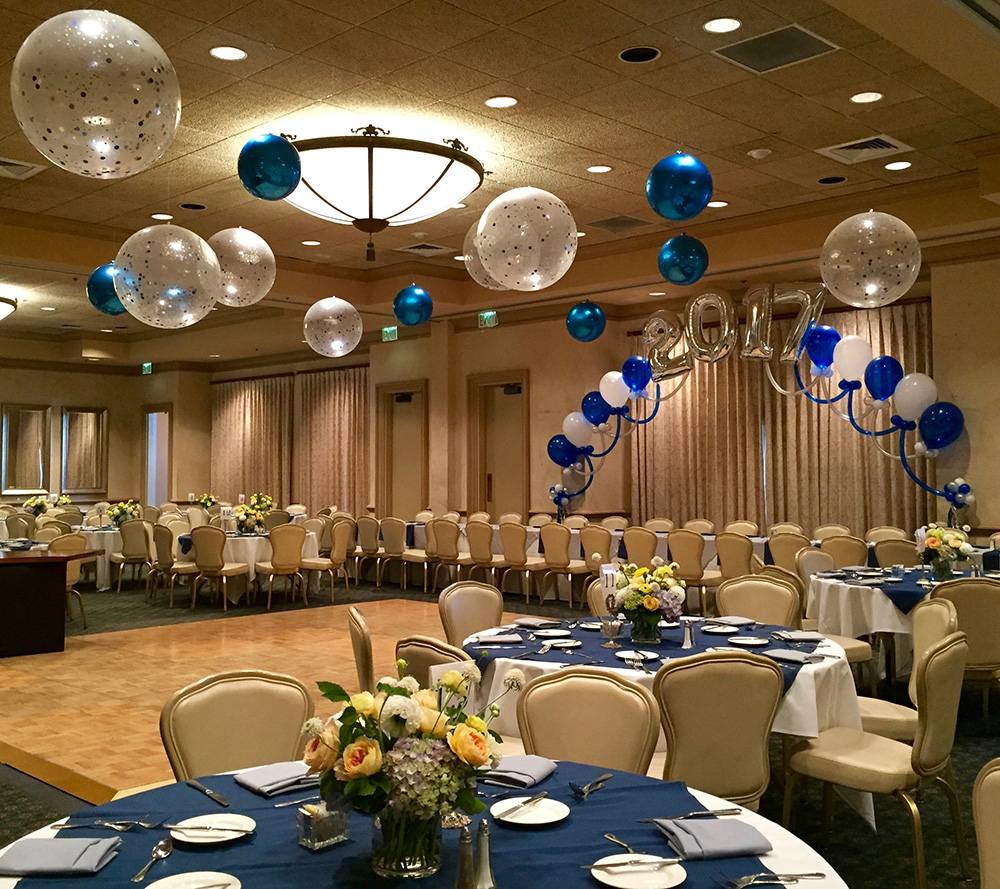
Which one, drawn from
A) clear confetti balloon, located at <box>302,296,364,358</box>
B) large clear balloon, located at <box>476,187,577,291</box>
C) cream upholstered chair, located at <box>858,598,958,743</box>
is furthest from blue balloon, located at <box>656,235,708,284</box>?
cream upholstered chair, located at <box>858,598,958,743</box>

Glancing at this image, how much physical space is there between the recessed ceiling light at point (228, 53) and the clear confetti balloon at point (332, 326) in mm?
1805

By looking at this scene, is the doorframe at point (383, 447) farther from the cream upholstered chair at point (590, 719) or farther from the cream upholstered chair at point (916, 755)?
the cream upholstered chair at point (590, 719)

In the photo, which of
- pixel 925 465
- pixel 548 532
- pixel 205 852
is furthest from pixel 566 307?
pixel 205 852

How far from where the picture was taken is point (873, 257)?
6.11 meters

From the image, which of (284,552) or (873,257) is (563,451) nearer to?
(284,552)

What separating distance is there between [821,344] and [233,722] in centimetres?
806

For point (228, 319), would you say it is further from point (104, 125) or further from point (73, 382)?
point (104, 125)

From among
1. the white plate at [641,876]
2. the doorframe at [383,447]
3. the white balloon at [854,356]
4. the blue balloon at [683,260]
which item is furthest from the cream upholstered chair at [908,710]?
the doorframe at [383,447]

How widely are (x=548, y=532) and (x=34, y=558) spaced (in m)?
5.32

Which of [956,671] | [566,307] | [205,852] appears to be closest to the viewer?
[205,852]

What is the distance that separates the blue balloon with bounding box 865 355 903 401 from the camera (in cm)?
976

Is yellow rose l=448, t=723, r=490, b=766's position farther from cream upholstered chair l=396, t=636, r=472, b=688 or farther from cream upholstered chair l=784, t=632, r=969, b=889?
cream upholstered chair l=784, t=632, r=969, b=889

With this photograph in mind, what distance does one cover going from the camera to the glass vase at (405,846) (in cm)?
203

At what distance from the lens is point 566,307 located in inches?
522
